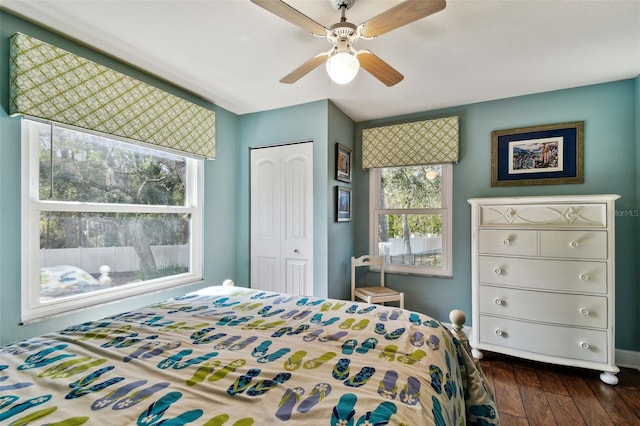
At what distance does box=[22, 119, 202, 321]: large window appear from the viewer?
182 centimetres

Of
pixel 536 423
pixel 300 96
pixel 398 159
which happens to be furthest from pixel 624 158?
pixel 300 96

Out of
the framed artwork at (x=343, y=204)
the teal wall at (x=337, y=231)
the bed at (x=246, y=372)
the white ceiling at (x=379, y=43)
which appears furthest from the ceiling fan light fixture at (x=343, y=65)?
the framed artwork at (x=343, y=204)

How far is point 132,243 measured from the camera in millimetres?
2395

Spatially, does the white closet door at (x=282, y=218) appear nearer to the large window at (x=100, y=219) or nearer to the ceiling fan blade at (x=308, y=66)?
the large window at (x=100, y=219)

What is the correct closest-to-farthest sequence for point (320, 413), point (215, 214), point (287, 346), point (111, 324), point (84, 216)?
point (320, 413) → point (287, 346) → point (111, 324) → point (84, 216) → point (215, 214)

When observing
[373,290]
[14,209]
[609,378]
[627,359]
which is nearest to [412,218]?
[373,290]

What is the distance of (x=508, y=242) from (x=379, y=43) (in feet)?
6.29

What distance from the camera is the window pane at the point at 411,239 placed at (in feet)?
10.6

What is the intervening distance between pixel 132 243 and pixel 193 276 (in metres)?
0.67

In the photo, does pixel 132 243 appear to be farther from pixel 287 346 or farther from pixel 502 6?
pixel 502 6

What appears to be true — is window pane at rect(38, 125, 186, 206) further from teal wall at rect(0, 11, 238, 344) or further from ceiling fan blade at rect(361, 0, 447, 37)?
ceiling fan blade at rect(361, 0, 447, 37)

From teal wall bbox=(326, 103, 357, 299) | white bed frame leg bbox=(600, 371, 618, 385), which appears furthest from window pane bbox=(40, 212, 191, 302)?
white bed frame leg bbox=(600, 371, 618, 385)

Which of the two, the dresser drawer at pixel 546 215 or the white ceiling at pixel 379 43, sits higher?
the white ceiling at pixel 379 43

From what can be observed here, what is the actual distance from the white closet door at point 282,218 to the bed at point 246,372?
4.57 ft
